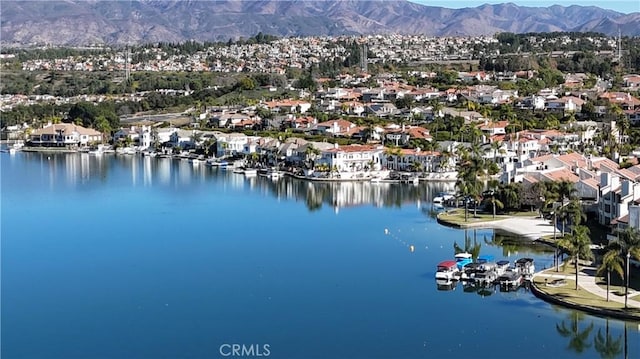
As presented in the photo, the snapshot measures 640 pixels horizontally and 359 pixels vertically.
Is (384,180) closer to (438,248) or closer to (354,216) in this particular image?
(354,216)

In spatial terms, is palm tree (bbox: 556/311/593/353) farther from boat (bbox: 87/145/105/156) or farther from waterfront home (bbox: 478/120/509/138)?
boat (bbox: 87/145/105/156)

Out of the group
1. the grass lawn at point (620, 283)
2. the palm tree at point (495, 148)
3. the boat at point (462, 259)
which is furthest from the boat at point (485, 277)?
the palm tree at point (495, 148)

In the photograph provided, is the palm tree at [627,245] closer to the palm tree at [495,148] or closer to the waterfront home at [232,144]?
the palm tree at [495,148]

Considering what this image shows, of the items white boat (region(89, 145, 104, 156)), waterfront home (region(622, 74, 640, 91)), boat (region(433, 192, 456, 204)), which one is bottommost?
boat (region(433, 192, 456, 204))

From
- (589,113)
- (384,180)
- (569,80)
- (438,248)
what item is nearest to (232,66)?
(569,80)

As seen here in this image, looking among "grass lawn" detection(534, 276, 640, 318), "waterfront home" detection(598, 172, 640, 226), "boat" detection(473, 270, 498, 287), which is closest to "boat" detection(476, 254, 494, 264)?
"boat" detection(473, 270, 498, 287)

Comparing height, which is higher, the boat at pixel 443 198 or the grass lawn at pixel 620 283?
the boat at pixel 443 198

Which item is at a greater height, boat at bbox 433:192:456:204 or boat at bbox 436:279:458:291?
boat at bbox 433:192:456:204
